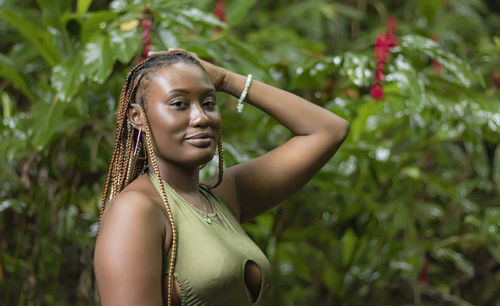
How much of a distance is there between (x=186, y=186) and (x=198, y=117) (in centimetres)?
14

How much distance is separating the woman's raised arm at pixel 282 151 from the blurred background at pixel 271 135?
33 cm

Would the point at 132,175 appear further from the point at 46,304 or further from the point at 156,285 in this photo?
the point at 46,304

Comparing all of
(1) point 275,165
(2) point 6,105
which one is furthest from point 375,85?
(2) point 6,105

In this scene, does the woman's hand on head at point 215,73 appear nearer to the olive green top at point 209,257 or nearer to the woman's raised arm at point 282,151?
the woman's raised arm at point 282,151

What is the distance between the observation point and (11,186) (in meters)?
1.83

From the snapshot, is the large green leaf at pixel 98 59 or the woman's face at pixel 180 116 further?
the large green leaf at pixel 98 59

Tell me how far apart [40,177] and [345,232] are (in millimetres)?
1074

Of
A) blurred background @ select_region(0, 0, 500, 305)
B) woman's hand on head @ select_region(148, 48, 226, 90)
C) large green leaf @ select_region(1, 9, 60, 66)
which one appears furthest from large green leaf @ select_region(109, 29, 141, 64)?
woman's hand on head @ select_region(148, 48, 226, 90)

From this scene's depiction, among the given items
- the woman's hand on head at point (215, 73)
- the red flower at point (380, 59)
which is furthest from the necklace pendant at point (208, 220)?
the red flower at point (380, 59)

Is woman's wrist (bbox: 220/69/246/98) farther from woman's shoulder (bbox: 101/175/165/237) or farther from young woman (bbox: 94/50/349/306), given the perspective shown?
woman's shoulder (bbox: 101/175/165/237)

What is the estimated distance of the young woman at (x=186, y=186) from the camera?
902 mm

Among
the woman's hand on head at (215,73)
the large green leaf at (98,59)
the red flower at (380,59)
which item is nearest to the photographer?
the woman's hand on head at (215,73)

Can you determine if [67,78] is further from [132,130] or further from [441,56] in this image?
[441,56]

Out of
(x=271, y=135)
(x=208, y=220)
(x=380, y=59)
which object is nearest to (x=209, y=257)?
(x=208, y=220)
